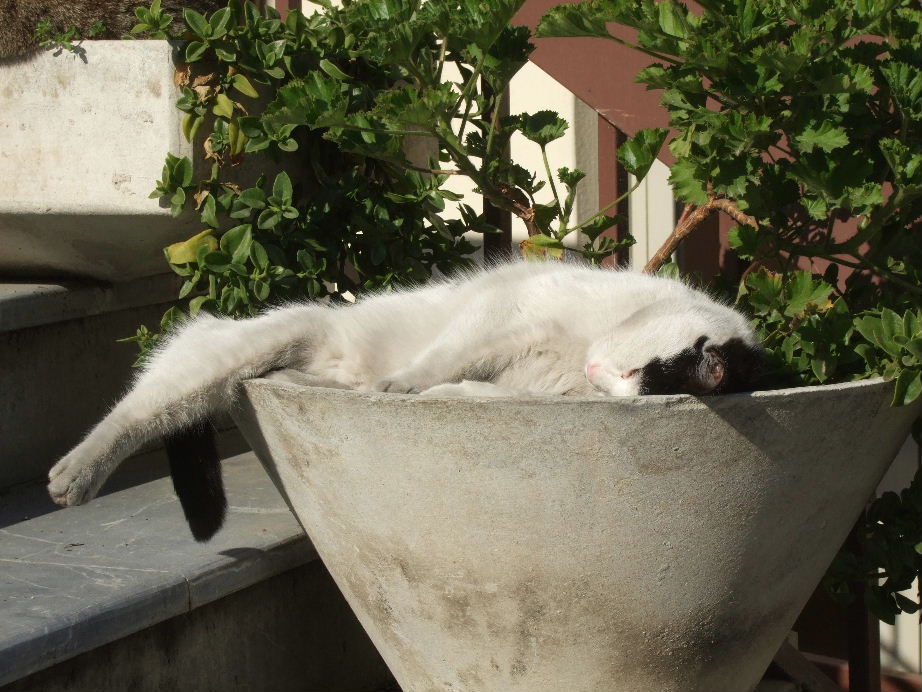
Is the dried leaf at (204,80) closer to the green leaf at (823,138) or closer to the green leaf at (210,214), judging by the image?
the green leaf at (210,214)

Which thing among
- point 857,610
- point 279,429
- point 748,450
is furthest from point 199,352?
point 857,610

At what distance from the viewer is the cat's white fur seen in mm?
1812

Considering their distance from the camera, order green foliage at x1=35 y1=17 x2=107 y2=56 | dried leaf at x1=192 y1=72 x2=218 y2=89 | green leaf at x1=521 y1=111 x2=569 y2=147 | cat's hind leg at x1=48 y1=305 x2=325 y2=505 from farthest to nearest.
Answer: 1. green foliage at x1=35 y1=17 x2=107 y2=56
2. dried leaf at x1=192 y1=72 x2=218 y2=89
3. green leaf at x1=521 y1=111 x2=569 y2=147
4. cat's hind leg at x1=48 y1=305 x2=325 y2=505

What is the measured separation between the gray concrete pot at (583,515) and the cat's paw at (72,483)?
31 cm

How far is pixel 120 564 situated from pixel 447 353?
0.81m

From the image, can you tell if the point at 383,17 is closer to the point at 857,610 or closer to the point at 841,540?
the point at 841,540

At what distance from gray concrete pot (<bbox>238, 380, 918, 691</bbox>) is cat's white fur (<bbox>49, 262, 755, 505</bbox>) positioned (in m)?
0.15

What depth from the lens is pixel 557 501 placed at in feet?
5.26

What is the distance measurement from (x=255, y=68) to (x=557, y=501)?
1.37 metres

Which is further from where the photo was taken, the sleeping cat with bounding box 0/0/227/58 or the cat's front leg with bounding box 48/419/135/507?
the sleeping cat with bounding box 0/0/227/58

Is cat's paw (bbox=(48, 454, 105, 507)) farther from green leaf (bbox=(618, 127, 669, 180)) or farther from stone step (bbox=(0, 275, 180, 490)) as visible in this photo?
green leaf (bbox=(618, 127, 669, 180))

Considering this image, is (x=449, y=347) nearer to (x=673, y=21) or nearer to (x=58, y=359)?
(x=673, y=21)

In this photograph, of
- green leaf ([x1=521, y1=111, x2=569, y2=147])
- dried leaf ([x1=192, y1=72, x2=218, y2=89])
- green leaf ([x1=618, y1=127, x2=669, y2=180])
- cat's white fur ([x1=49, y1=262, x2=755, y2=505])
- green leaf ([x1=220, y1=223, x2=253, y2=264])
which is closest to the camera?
cat's white fur ([x1=49, y1=262, x2=755, y2=505])

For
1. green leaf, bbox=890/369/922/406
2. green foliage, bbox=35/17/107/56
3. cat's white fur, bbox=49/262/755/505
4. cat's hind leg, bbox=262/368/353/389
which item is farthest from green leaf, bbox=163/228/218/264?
green leaf, bbox=890/369/922/406
